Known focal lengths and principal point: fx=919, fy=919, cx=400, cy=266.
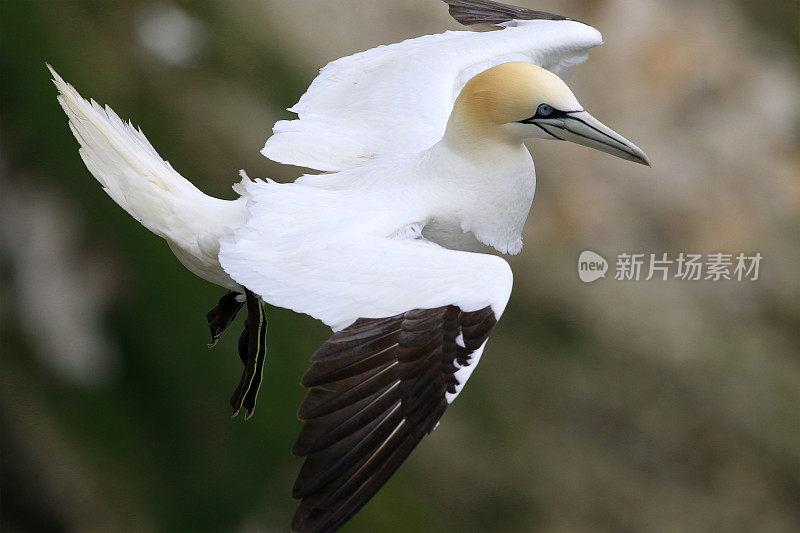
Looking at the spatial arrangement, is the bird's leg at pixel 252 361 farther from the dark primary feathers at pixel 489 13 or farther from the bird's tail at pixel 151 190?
the dark primary feathers at pixel 489 13

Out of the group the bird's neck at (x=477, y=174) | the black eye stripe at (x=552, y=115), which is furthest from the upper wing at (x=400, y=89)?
the black eye stripe at (x=552, y=115)

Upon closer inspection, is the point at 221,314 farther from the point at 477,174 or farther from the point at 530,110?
the point at 530,110

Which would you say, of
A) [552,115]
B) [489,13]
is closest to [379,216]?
[552,115]

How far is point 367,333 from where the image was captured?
7.64 feet

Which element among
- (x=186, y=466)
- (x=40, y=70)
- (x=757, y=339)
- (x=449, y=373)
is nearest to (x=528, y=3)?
(x=757, y=339)

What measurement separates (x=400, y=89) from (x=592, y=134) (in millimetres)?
950

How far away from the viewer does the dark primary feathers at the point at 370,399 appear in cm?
219

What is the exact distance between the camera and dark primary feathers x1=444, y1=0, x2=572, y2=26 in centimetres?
424

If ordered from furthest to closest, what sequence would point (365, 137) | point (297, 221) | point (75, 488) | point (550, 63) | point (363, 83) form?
point (75, 488) < point (550, 63) < point (363, 83) < point (365, 137) < point (297, 221)

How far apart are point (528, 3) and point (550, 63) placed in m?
2.06

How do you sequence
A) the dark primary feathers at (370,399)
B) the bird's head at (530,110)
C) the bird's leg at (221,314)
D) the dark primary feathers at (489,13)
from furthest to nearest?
the dark primary feathers at (489,13), the bird's leg at (221,314), the bird's head at (530,110), the dark primary feathers at (370,399)

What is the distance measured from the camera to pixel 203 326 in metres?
5.29

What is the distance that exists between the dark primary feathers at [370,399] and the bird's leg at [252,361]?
3.79 feet

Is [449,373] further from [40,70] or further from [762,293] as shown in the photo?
[40,70]
